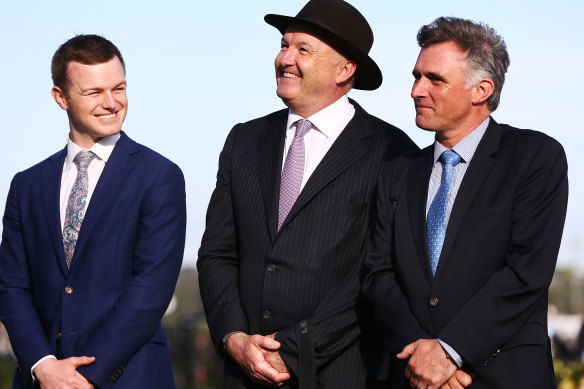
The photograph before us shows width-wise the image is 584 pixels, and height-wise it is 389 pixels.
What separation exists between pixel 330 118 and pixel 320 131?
92 millimetres

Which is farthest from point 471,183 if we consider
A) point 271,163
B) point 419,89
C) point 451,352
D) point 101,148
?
point 101,148

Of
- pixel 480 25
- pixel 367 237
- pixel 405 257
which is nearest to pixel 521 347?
pixel 405 257

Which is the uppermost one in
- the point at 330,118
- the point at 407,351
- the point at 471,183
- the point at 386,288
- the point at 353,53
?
the point at 353,53

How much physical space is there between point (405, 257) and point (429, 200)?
0.31m

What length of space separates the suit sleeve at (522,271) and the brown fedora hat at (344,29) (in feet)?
4.55

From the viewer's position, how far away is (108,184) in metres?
5.35

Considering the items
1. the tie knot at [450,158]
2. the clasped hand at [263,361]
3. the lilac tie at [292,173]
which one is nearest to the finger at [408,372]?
the clasped hand at [263,361]

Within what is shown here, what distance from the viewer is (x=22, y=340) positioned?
5.29 m

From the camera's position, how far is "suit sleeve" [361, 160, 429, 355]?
15.4ft

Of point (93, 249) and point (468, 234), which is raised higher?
point (468, 234)

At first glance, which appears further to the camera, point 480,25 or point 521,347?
point 480,25

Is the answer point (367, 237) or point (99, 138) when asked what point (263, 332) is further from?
point (99, 138)

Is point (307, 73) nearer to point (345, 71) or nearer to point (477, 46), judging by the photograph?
point (345, 71)

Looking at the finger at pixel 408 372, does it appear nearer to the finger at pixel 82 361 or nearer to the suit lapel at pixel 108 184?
the finger at pixel 82 361
